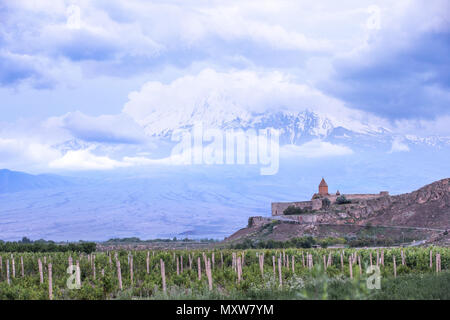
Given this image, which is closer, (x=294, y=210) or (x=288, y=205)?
(x=294, y=210)

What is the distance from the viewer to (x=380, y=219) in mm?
47625

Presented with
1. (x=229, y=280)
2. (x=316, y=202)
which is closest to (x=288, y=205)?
(x=316, y=202)

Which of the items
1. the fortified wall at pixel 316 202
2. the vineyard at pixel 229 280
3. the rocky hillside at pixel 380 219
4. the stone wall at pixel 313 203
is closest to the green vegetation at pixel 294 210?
the fortified wall at pixel 316 202

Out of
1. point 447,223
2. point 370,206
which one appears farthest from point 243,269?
point 370,206

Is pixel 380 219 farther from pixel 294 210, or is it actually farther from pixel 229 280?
pixel 229 280

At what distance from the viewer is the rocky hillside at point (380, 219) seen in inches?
1702

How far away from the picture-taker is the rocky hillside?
43219 mm

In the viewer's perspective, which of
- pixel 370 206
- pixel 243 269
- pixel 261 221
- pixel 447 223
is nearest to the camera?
pixel 243 269

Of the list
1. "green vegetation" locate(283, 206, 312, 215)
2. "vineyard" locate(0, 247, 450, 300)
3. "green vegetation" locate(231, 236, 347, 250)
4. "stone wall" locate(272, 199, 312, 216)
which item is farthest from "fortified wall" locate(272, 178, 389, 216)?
"vineyard" locate(0, 247, 450, 300)

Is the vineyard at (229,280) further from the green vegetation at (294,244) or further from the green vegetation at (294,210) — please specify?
the green vegetation at (294,210)

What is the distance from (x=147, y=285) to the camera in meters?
15.4
